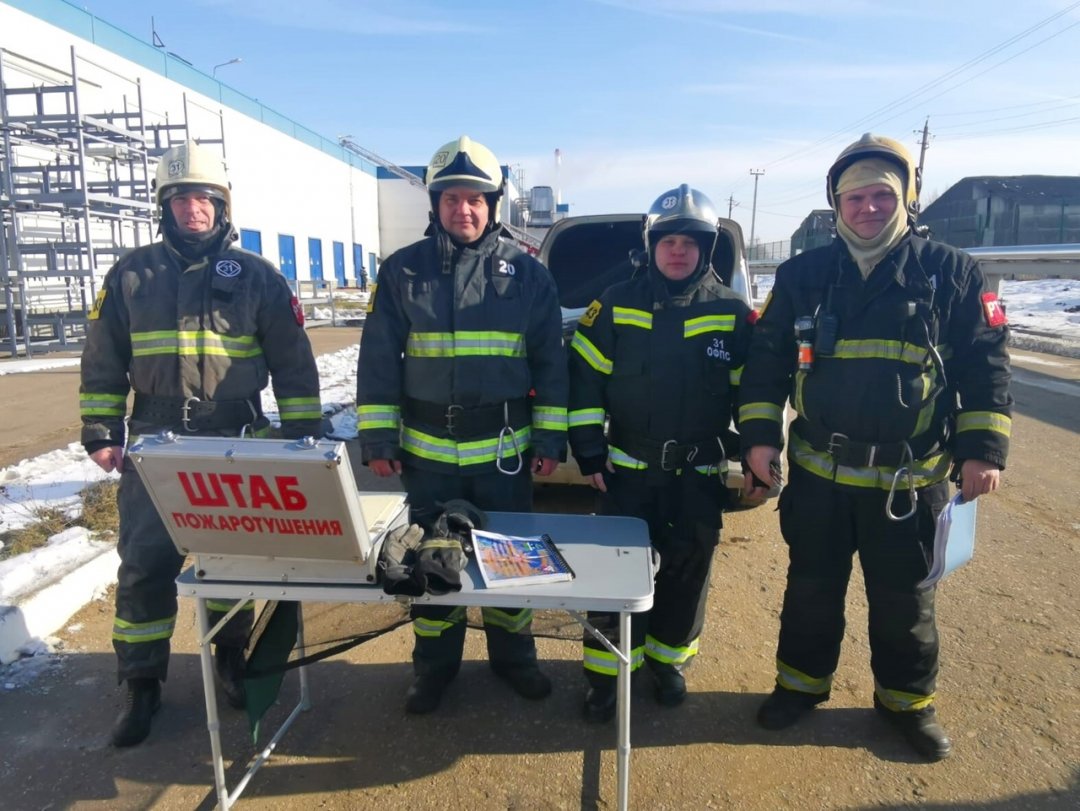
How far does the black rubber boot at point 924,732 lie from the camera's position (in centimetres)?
260

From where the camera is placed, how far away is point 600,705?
287cm

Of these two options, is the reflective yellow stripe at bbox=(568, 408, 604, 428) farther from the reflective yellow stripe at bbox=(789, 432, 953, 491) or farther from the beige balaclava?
the beige balaclava

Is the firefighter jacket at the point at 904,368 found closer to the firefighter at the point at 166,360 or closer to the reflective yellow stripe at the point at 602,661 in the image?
the reflective yellow stripe at the point at 602,661

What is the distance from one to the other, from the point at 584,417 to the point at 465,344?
0.59 metres

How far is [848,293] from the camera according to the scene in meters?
2.66

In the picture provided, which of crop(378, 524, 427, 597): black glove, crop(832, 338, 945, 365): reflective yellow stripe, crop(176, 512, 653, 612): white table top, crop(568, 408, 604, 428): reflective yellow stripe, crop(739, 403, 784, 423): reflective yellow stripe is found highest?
crop(832, 338, 945, 365): reflective yellow stripe

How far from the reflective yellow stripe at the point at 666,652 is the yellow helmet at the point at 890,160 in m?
1.91

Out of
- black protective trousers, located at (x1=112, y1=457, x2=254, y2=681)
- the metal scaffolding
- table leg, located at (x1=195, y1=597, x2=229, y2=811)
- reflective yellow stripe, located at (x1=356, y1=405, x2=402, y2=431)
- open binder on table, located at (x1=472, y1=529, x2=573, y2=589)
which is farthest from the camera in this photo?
the metal scaffolding

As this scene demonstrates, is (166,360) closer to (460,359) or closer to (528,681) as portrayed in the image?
(460,359)

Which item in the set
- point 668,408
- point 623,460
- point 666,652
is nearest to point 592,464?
point 623,460

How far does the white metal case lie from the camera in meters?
1.87

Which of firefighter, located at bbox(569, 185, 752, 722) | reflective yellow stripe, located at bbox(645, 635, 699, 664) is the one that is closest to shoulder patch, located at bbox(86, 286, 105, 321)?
firefighter, located at bbox(569, 185, 752, 722)

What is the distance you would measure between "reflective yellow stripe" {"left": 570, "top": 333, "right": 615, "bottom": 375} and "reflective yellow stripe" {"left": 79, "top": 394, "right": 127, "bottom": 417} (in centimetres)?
191

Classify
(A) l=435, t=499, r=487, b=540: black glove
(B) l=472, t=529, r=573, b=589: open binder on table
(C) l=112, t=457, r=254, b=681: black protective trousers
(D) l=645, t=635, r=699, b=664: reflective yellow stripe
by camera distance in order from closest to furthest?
(B) l=472, t=529, r=573, b=589: open binder on table
(A) l=435, t=499, r=487, b=540: black glove
(C) l=112, t=457, r=254, b=681: black protective trousers
(D) l=645, t=635, r=699, b=664: reflective yellow stripe
